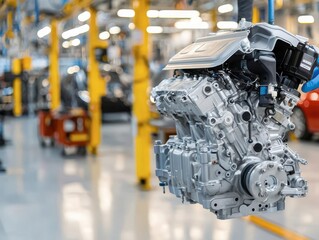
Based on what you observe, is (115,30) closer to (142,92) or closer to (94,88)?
(94,88)

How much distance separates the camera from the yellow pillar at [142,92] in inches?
277

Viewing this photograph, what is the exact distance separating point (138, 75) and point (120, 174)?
180 centimetres

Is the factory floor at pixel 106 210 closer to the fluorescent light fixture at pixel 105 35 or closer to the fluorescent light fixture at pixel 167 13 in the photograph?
the fluorescent light fixture at pixel 167 13

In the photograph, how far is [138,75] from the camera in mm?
7148

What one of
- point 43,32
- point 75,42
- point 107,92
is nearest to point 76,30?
point 43,32

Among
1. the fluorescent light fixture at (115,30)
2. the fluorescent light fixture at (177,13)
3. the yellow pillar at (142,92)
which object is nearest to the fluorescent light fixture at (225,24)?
the fluorescent light fixture at (177,13)

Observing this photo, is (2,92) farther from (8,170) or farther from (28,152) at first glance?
(8,170)

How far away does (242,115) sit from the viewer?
2.60 m

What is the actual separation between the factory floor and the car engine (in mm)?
2266

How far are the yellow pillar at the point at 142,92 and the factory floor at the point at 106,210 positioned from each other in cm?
30

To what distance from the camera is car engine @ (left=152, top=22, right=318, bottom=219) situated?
2.53 metres

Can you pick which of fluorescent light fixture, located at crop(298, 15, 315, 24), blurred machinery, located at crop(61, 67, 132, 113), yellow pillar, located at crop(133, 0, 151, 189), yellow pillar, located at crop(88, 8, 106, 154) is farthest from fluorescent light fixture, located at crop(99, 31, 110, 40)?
yellow pillar, located at crop(133, 0, 151, 189)

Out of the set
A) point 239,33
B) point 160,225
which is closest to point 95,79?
point 160,225

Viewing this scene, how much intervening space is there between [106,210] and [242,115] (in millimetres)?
3617
